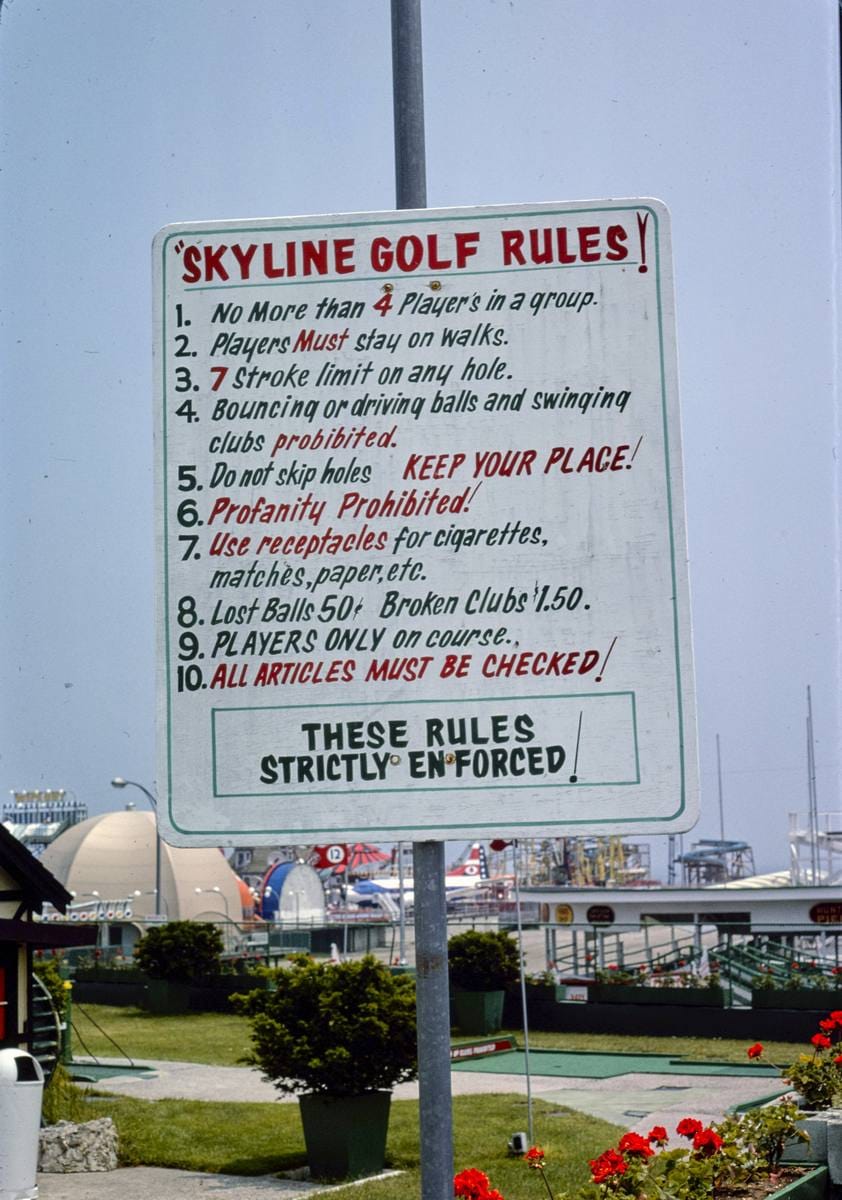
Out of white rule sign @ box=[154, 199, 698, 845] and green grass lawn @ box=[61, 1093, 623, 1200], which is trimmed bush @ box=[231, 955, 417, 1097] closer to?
green grass lawn @ box=[61, 1093, 623, 1200]

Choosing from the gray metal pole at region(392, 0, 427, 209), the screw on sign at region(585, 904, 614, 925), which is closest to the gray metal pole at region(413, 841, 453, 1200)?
the gray metal pole at region(392, 0, 427, 209)

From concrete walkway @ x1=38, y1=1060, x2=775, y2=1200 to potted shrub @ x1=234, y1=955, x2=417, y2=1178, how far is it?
0.52m

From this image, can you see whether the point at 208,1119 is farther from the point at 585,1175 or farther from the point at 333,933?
the point at 333,933

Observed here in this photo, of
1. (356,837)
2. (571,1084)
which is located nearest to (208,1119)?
(571,1084)

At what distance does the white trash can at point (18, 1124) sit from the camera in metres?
8.65

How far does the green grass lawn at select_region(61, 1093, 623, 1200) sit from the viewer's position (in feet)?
43.5

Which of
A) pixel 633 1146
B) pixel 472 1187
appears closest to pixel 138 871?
pixel 633 1146

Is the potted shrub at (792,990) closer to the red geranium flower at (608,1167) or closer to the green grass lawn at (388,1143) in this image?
the green grass lawn at (388,1143)

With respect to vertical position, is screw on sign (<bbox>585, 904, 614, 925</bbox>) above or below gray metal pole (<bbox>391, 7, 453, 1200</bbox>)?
below

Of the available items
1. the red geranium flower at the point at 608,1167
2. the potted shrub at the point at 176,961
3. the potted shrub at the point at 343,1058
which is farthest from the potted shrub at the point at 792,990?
the red geranium flower at the point at 608,1167

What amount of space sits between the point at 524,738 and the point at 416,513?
0.50m

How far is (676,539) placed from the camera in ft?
9.27

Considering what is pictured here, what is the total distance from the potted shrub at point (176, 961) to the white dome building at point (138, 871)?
32.9 meters

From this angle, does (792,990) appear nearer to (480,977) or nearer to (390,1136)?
(480,977)
